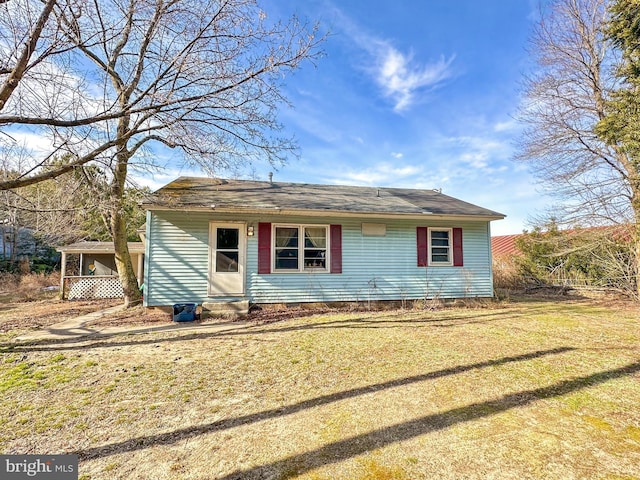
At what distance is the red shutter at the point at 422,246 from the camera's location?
9.52m

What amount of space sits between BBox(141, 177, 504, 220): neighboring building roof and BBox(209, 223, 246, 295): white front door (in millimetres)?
719

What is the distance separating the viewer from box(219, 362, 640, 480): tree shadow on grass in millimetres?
2178

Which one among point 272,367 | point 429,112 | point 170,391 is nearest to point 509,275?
point 429,112

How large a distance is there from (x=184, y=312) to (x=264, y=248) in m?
2.56

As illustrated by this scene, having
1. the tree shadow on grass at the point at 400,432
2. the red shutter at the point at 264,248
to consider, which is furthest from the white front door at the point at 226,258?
the tree shadow on grass at the point at 400,432

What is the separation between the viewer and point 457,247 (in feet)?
32.1

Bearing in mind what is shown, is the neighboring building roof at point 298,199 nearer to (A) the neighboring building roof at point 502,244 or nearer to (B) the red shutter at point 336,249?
(B) the red shutter at point 336,249

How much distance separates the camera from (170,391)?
3.60 metres

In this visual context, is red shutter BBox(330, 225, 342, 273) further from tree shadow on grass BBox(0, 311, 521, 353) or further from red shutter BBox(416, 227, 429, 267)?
red shutter BBox(416, 227, 429, 267)

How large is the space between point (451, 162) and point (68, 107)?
602 inches

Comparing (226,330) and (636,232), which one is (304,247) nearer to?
(226,330)

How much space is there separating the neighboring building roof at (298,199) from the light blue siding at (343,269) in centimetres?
42

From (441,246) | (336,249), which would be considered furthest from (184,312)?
(441,246)

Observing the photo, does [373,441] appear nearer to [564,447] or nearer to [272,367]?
[564,447]
